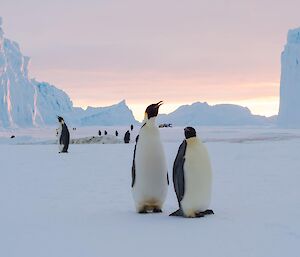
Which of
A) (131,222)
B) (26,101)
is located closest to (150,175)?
(131,222)

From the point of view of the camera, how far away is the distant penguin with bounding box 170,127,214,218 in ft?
14.1

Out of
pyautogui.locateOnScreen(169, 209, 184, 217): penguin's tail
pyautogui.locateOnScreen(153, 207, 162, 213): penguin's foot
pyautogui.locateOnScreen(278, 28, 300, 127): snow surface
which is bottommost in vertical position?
pyautogui.locateOnScreen(153, 207, 162, 213): penguin's foot

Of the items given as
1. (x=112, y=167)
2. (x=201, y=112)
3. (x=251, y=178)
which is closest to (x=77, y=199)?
(x=251, y=178)

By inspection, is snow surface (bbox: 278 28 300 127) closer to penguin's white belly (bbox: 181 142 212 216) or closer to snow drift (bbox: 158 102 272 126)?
snow drift (bbox: 158 102 272 126)

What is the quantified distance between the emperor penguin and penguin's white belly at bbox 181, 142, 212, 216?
0.40m

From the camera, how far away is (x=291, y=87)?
186 ft

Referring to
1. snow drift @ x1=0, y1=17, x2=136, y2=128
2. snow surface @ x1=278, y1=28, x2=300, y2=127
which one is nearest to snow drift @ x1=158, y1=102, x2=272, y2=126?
snow drift @ x1=0, y1=17, x2=136, y2=128

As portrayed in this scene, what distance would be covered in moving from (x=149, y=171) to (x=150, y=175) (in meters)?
0.04

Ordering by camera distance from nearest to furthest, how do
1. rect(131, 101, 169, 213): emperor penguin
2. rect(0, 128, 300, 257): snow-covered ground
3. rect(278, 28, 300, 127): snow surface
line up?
rect(0, 128, 300, 257): snow-covered ground < rect(131, 101, 169, 213): emperor penguin < rect(278, 28, 300, 127): snow surface

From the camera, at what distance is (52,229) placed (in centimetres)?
385

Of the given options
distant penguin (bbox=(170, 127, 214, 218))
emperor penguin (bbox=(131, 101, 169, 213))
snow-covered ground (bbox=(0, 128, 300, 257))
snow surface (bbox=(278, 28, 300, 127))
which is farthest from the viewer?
snow surface (bbox=(278, 28, 300, 127))

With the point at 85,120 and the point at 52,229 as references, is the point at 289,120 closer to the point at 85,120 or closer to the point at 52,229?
the point at 85,120

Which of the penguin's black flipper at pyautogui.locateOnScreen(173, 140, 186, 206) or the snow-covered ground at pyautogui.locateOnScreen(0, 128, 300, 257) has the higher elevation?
the penguin's black flipper at pyautogui.locateOnScreen(173, 140, 186, 206)

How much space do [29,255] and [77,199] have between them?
8.21 ft
